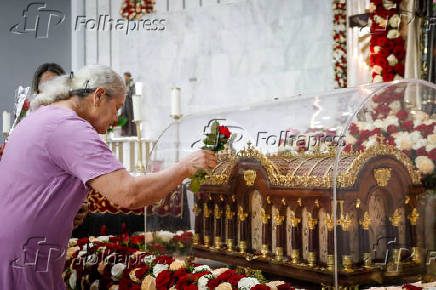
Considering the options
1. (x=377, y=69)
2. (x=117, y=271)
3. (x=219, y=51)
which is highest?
(x=219, y=51)

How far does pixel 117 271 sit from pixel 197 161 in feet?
3.94

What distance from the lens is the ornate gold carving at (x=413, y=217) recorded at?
243cm

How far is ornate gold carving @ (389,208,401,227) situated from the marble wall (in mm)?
6411

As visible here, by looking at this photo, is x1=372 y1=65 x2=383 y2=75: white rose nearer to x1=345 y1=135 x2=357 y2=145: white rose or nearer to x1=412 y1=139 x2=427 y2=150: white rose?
x1=412 y1=139 x2=427 y2=150: white rose

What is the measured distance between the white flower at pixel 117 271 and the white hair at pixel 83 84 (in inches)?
47.6

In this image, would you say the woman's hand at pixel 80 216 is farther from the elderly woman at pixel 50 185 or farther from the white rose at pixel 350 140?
the white rose at pixel 350 140

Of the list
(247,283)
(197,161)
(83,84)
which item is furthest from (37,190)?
(247,283)

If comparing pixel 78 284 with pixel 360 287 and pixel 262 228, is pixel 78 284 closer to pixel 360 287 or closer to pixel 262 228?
pixel 262 228

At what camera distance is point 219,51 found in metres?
10.4

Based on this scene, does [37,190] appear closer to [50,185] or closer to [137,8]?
[50,185]

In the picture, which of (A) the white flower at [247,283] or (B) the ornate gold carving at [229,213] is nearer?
(A) the white flower at [247,283]

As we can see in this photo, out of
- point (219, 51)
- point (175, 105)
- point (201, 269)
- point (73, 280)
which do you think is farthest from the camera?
point (219, 51)

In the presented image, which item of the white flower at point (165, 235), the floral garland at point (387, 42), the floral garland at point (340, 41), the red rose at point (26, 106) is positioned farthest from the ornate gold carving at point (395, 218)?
the floral garland at point (340, 41)

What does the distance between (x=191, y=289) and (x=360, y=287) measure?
2.55 ft
